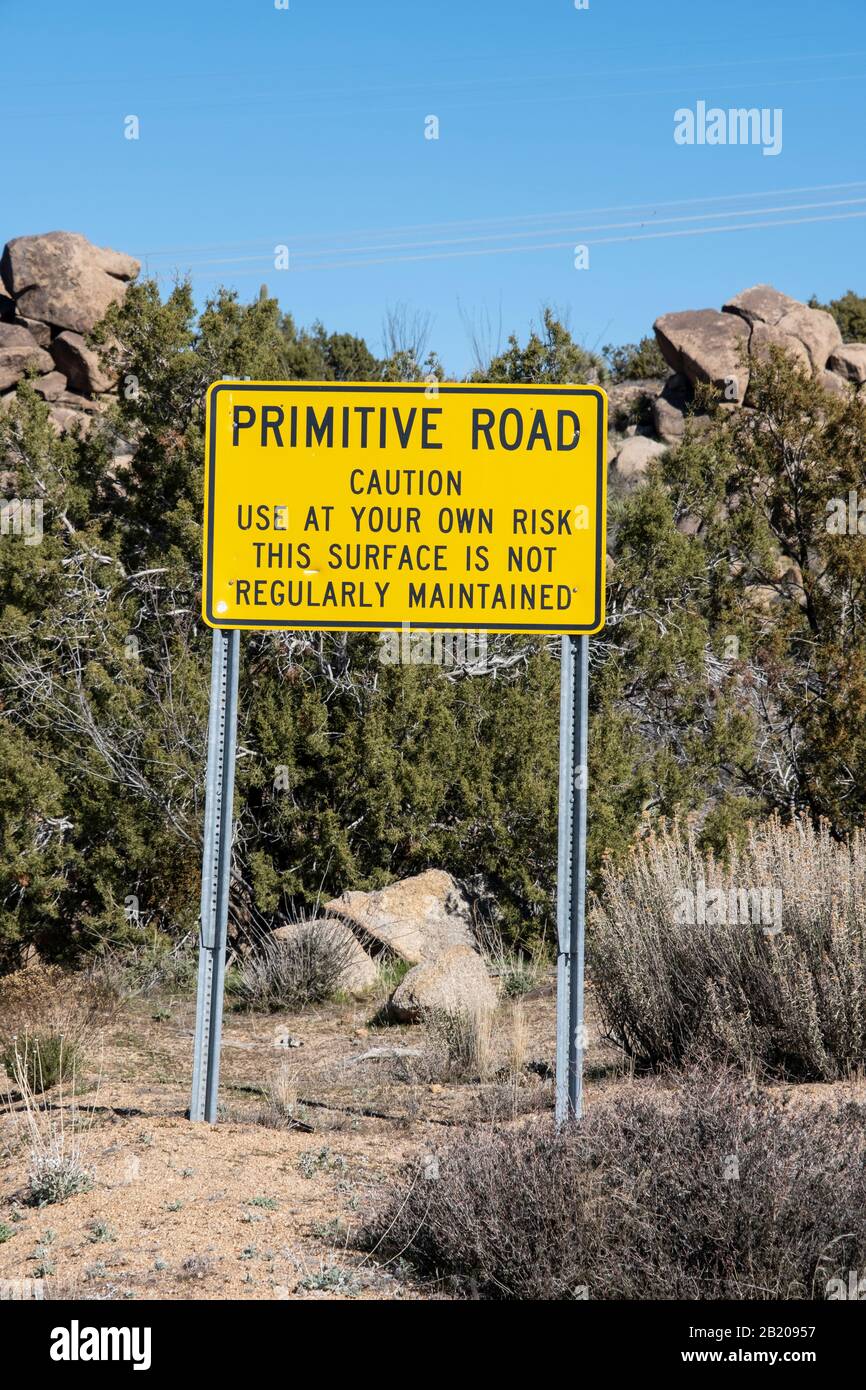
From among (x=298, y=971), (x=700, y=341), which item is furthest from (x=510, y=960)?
(x=700, y=341)

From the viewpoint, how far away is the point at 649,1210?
4176 millimetres

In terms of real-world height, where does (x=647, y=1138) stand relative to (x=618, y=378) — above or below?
below

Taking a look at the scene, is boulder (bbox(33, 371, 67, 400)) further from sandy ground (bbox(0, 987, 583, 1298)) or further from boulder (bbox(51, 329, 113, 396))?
sandy ground (bbox(0, 987, 583, 1298))

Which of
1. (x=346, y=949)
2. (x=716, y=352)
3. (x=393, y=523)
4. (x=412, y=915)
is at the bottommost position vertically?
(x=346, y=949)

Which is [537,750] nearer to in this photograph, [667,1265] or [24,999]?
[24,999]

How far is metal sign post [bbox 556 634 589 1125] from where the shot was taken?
5.95 meters

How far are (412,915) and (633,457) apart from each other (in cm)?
1772

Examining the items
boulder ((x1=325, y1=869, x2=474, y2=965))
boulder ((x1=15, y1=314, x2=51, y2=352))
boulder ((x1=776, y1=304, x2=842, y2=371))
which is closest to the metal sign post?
boulder ((x1=325, y1=869, x2=474, y2=965))

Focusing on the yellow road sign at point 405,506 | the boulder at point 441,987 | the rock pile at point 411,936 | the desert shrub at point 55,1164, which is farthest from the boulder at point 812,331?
the desert shrub at point 55,1164

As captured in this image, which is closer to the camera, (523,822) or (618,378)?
(523,822)

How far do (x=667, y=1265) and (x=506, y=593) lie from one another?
312 centimetres

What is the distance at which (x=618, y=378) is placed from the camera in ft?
117

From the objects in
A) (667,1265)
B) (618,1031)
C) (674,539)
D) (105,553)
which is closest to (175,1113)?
(618,1031)

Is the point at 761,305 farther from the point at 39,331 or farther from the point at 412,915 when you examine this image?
the point at 412,915
